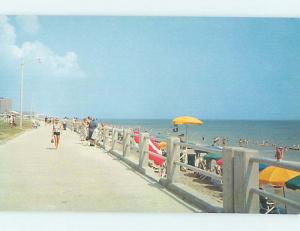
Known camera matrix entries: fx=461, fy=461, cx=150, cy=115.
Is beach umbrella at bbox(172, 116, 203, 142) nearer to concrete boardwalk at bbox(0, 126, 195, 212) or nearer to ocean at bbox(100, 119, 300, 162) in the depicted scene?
ocean at bbox(100, 119, 300, 162)

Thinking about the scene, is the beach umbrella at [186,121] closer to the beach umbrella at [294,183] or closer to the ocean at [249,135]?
the ocean at [249,135]

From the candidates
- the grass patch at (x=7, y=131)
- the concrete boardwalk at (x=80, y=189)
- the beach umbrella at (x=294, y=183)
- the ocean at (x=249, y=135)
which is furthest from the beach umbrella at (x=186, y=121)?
the beach umbrella at (x=294, y=183)

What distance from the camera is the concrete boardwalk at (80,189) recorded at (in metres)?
6.74

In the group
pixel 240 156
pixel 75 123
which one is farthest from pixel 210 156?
pixel 75 123

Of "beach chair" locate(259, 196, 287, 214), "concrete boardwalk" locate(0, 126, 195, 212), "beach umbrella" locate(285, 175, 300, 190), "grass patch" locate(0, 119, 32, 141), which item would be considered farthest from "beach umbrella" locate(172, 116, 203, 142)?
"beach umbrella" locate(285, 175, 300, 190)

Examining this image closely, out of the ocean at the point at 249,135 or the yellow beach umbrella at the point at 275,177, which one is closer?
the yellow beach umbrella at the point at 275,177

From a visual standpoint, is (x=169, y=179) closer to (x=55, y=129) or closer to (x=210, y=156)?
(x=210, y=156)

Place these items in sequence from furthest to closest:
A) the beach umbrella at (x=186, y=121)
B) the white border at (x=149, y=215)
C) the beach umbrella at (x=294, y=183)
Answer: the beach umbrella at (x=186, y=121)
the beach umbrella at (x=294, y=183)
the white border at (x=149, y=215)

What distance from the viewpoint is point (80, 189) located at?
798 centimetres

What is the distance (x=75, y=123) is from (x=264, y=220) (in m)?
30.3

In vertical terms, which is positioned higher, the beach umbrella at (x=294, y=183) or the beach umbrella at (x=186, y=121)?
the beach umbrella at (x=186, y=121)

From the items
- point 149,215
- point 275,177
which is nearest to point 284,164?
point 149,215

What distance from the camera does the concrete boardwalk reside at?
674cm

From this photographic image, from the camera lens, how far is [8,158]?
1323cm
